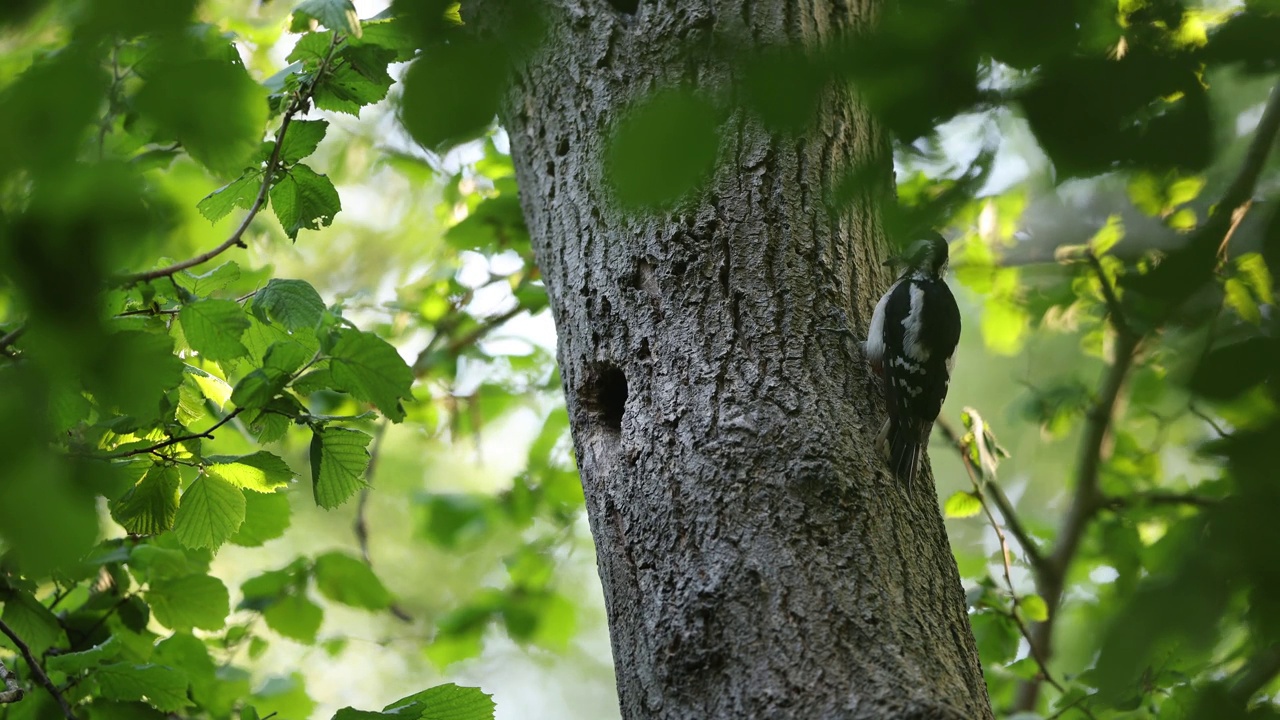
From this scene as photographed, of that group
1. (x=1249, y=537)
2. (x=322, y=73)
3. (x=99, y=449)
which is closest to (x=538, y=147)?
(x=322, y=73)

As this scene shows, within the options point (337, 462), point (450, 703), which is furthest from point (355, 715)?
point (337, 462)

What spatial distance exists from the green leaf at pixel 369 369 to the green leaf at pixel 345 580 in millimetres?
1570

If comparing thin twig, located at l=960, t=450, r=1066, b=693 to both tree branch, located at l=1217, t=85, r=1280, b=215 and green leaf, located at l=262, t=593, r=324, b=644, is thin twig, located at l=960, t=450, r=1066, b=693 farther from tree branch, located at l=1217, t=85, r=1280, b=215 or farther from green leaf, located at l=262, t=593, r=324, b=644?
green leaf, located at l=262, t=593, r=324, b=644

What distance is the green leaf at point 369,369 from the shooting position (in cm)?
160

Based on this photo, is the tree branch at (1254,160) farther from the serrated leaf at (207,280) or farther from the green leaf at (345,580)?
the green leaf at (345,580)

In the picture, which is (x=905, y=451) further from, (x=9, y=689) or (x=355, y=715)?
(x=9, y=689)

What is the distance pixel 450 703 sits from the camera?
5.66 ft

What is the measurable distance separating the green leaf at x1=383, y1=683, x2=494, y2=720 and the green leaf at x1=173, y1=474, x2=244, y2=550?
47cm

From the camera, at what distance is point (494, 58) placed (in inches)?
26.9

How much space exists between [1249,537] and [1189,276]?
223 millimetres

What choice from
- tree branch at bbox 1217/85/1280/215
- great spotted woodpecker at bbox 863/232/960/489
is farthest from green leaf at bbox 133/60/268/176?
great spotted woodpecker at bbox 863/232/960/489

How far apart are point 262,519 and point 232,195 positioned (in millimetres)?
804

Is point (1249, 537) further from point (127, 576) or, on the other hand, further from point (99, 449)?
point (127, 576)

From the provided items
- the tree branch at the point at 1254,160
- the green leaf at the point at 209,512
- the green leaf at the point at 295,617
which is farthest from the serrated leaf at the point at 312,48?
the green leaf at the point at 295,617
